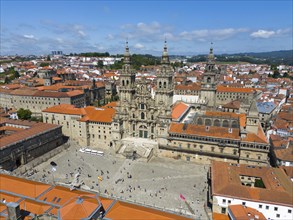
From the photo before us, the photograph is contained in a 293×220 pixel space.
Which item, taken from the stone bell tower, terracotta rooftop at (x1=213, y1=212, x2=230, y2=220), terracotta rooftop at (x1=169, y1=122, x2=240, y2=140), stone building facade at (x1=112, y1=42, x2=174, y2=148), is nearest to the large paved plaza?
terracotta rooftop at (x1=213, y1=212, x2=230, y2=220)

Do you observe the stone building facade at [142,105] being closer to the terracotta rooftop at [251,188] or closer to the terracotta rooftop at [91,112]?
the terracotta rooftop at [91,112]

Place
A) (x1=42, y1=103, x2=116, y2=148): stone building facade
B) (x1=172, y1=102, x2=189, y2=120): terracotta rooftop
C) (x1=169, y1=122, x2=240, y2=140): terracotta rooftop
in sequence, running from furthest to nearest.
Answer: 1. (x1=42, y1=103, x2=116, y2=148): stone building facade
2. (x1=172, y1=102, x2=189, y2=120): terracotta rooftop
3. (x1=169, y1=122, x2=240, y2=140): terracotta rooftop

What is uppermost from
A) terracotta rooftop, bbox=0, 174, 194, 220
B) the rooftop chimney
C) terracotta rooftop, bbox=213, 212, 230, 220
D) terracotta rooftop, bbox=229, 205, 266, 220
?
the rooftop chimney

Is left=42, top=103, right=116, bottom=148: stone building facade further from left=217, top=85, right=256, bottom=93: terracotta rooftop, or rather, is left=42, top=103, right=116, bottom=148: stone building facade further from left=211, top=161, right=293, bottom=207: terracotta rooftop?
left=217, top=85, right=256, bottom=93: terracotta rooftop

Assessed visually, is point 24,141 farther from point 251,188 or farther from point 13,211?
point 251,188

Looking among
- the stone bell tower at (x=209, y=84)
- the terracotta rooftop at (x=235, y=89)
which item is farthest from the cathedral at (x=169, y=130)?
the terracotta rooftop at (x=235, y=89)

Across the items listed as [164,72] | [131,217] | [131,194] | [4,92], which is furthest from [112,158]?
[4,92]

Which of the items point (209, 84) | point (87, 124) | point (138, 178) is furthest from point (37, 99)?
point (209, 84)
